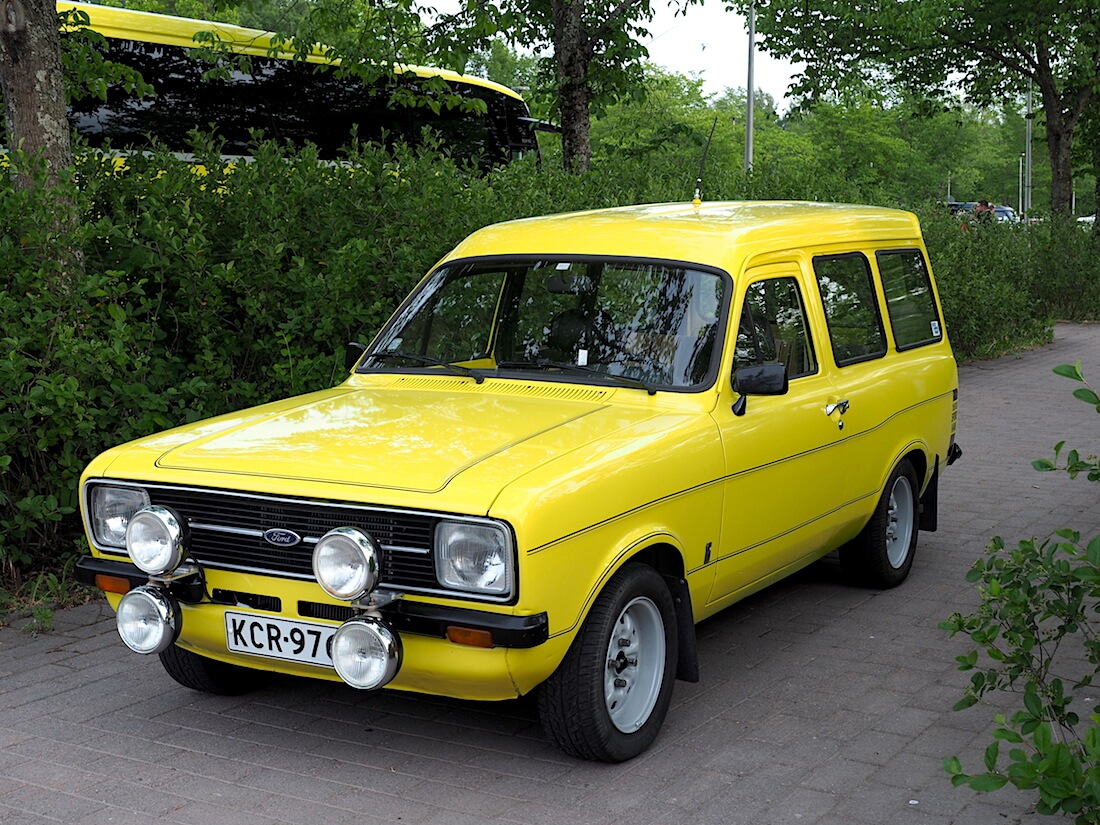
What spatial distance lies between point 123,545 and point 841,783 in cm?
267

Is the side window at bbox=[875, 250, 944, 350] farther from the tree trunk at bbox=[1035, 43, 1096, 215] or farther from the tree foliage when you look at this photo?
the tree trunk at bbox=[1035, 43, 1096, 215]

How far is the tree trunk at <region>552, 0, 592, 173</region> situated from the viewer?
13422 millimetres

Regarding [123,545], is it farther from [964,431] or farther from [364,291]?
[964,431]

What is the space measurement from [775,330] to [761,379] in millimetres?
709

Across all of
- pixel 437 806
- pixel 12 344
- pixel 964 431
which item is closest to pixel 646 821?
pixel 437 806

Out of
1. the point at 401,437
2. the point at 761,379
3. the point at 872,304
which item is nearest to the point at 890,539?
the point at 872,304

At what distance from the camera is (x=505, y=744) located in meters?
4.87

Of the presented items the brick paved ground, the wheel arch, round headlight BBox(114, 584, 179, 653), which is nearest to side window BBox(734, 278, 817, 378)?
the wheel arch

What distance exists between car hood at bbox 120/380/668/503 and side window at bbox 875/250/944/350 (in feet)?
8.15

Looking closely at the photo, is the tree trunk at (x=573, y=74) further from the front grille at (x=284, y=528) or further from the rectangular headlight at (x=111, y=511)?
the front grille at (x=284, y=528)

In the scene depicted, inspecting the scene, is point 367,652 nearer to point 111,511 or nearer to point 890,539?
point 111,511

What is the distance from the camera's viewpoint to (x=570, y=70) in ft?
44.2

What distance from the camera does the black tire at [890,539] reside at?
22.2 feet

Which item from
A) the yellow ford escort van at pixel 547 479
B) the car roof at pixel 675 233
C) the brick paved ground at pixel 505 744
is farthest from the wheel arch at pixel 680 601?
the car roof at pixel 675 233
